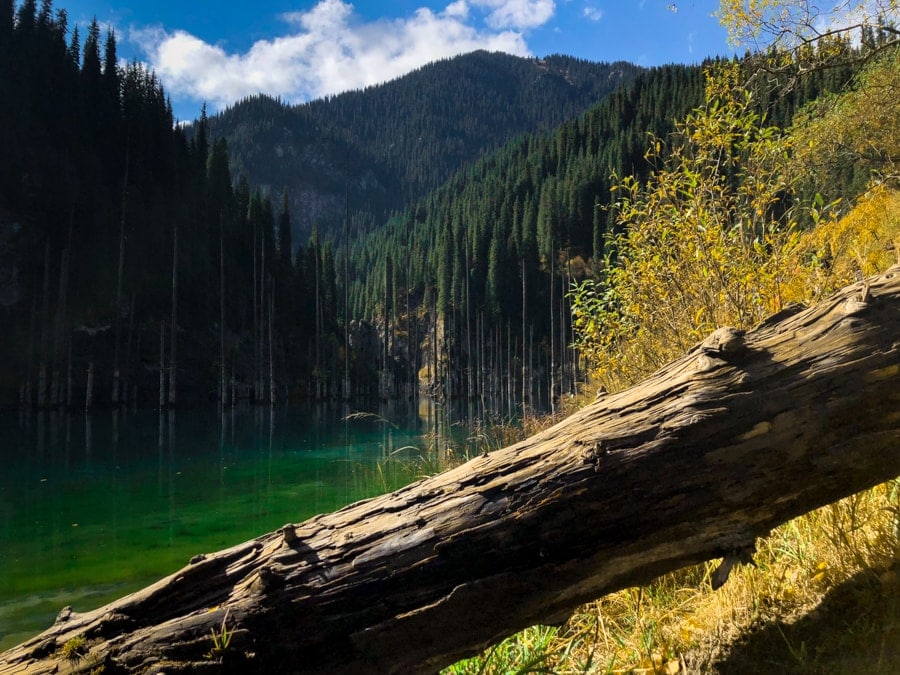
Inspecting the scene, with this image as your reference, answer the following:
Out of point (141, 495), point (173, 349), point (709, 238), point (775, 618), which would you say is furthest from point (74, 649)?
point (173, 349)

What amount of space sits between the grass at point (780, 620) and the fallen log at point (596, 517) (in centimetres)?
45

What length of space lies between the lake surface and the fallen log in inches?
164

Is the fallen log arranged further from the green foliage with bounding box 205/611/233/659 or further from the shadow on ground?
the shadow on ground

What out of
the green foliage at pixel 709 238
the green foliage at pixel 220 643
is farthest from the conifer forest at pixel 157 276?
the green foliage at pixel 220 643

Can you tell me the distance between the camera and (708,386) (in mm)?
2180

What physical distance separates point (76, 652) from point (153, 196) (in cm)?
5107

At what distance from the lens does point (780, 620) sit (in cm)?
229

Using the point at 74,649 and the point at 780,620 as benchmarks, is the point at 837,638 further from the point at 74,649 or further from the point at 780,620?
the point at 74,649

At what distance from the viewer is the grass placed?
2045mm

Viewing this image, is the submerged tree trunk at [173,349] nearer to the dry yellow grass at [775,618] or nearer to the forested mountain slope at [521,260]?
the forested mountain slope at [521,260]

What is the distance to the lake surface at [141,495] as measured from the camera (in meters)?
7.27

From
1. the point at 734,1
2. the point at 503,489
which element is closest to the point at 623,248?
the point at 734,1

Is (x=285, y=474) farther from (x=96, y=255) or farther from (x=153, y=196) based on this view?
(x=153, y=196)

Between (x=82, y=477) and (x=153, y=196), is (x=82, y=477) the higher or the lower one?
the lower one
